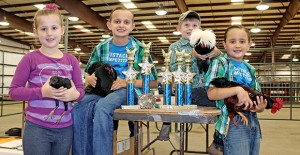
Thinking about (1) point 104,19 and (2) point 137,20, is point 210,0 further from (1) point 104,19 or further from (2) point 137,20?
(1) point 104,19

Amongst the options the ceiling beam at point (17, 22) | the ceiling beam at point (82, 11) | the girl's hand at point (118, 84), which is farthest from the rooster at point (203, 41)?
the ceiling beam at point (17, 22)

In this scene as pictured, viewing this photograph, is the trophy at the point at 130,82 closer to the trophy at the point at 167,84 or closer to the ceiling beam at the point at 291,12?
the trophy at the point at 167,84

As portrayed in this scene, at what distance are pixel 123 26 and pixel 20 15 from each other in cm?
1094

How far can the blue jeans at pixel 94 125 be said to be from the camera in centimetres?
155

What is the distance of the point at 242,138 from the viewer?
5.19 feet

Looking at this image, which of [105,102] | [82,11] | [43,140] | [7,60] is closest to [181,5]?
[82,11]

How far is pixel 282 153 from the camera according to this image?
3.75 metres

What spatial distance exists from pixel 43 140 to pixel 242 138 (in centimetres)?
98

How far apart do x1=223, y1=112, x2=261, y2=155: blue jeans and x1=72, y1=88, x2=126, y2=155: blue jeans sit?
0.61 m

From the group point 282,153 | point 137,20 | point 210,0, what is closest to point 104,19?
point 137,20

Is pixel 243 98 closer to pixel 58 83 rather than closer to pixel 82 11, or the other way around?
pixel 58 83

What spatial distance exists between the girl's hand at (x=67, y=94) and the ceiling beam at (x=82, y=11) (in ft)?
25.3

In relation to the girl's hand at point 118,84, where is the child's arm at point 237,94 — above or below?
below

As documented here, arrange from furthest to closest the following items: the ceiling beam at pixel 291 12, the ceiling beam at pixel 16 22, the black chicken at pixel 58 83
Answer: the ceiling beam at pixel 16 22, the ceiling beam at pixel 291 12, the black chicken at pixel 58 83
